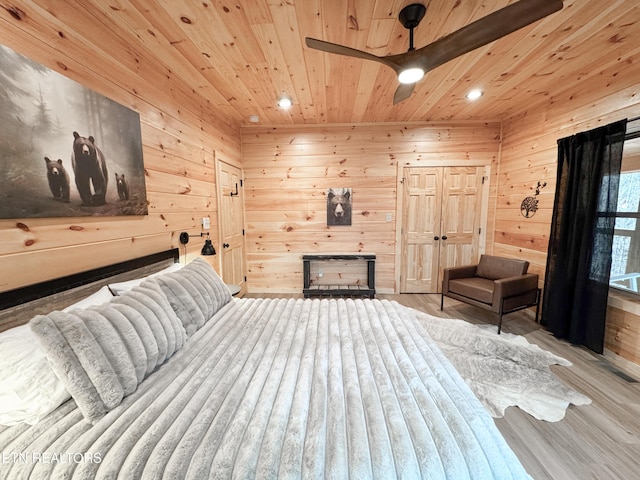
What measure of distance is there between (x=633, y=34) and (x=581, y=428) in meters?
2.83

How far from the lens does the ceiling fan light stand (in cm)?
164

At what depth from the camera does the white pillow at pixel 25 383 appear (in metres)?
0.85

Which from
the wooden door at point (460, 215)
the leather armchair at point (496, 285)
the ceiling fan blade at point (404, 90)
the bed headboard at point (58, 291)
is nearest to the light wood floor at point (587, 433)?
the leather armchair at point (496, 285)

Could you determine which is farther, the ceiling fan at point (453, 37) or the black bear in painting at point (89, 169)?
the black bear in painting at point (89, 169)

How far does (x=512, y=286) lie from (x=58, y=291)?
12.3 ft

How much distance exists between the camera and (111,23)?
163 centimetres

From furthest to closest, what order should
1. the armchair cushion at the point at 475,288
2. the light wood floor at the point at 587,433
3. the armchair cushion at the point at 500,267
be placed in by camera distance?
the armchair cushion at the point at 500,267 < the armchair cushion at the point at 475,288 < the light wood floor at the point at 587,433

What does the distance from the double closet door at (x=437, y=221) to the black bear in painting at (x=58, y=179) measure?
12.3ft

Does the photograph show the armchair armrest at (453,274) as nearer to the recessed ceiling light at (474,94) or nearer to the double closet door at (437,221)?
the double closet door at (437,221)

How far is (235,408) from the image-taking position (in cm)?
93

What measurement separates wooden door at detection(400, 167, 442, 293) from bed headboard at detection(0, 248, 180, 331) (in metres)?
3.48

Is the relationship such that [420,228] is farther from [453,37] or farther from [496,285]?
[453,37]

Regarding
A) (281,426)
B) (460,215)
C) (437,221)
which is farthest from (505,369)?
(460,215)

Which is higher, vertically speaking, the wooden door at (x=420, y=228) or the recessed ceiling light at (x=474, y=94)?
the recessed ceiling light at (x=474, y=94)
